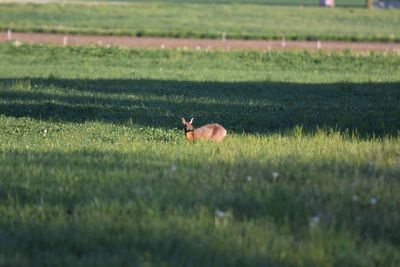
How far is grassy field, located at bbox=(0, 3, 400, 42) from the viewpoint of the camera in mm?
58219

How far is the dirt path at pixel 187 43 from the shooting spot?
161ft

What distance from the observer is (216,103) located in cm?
2334

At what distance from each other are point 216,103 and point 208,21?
5142 cm

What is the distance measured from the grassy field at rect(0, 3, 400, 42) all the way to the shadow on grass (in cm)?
2905

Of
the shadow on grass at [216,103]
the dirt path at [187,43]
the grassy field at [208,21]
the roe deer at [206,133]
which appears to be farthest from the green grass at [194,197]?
the grassy field at [208,21]

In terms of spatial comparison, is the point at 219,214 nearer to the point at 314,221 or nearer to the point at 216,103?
the point at 314,221

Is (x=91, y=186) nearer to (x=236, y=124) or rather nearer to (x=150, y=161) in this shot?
(x=150, y=161)

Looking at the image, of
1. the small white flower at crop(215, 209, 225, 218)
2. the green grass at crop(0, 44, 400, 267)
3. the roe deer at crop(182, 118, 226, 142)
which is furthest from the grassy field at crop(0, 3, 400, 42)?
the small white flower at crop(215, 209, 225, 218)

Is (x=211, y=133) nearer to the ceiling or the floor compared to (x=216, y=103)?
nearer to the ceiling

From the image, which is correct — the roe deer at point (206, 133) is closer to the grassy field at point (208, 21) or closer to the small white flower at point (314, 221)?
the small white flower at point (314, 221)

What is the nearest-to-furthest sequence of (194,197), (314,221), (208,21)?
1. (314,221)
2. (194,197)
3. (208,21)

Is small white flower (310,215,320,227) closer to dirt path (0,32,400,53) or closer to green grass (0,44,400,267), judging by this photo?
green grass (0,44,400,267)

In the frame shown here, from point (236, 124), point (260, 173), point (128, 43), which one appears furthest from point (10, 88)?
point (128, 43)

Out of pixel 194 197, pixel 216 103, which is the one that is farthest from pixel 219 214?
pixel 216 103
